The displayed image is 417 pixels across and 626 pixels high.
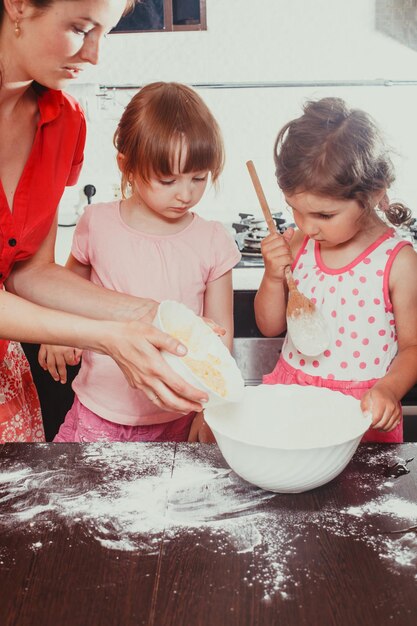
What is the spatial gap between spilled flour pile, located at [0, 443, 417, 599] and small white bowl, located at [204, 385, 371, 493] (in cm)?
5

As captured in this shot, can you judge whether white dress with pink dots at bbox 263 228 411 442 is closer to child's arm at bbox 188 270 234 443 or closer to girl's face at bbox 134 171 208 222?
child's arm at bbox 188 270 234 443

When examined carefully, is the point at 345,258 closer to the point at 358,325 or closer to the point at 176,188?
the point at 358,325

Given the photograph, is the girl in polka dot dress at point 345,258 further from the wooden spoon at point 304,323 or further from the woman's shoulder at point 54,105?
the woman's shoulder at point 54,105

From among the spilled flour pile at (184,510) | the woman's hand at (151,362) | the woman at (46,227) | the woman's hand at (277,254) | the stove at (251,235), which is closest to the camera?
the spilled flour pile at (184,510)

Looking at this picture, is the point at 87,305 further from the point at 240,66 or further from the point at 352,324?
the point at 240,66

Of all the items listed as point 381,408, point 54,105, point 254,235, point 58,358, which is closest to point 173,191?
point 54,105

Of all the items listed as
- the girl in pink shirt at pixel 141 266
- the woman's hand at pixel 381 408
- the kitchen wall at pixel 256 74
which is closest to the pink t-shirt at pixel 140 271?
the girl in pink shirt at pixel 141 266

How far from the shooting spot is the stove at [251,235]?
6.54ft

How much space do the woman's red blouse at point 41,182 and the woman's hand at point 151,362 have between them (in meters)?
0.34

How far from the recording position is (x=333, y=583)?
0.82 metres

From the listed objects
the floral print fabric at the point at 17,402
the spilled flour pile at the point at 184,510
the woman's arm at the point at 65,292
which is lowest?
the floral print fabric at the point at 17,402

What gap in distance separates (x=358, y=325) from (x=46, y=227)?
67 cm

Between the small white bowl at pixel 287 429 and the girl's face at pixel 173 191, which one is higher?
the girl's face at pixel 173 191

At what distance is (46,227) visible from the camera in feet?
4.66
